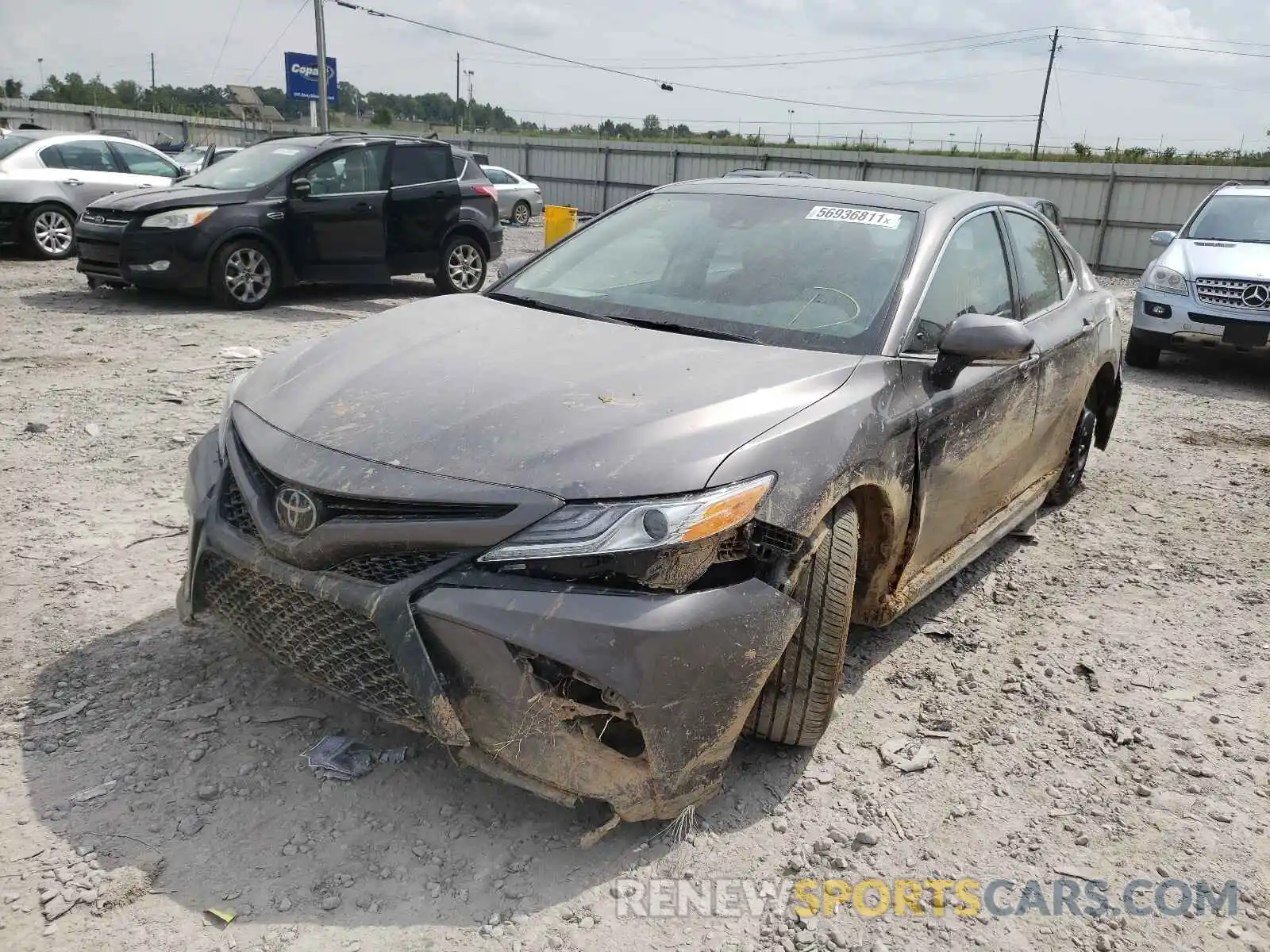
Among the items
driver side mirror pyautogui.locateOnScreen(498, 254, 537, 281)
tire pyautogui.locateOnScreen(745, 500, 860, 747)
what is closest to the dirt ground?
tire pyautogui.locateOnScreen(745, 500, 860, 747)

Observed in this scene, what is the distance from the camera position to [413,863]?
2396 mm

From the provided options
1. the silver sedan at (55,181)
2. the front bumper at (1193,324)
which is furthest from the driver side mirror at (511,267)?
the silver sedan at (55,181)

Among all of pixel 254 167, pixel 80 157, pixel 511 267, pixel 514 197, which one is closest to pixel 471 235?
pixel 254 167

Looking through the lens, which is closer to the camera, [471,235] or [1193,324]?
[1193,324]

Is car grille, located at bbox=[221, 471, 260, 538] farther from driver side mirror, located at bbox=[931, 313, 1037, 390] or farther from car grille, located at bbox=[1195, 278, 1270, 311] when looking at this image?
car grille, located at bbox=[1195, 278, 1270, 311]

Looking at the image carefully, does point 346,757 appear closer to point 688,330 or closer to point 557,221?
point 688,330

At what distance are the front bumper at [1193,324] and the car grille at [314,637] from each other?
878 centimetres

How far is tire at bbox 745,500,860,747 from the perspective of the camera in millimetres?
2643

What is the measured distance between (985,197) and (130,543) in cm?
380

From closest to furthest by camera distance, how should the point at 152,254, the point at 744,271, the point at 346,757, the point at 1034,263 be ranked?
1. the point at 346,757
2. the point at 744,271
3. the point at 1034,263
4. the point at 152,254

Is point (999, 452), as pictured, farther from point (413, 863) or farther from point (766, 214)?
point (413, 863)

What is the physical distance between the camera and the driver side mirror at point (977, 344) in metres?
3.12

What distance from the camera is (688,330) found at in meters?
3.21

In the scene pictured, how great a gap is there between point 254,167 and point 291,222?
85 centimetres
